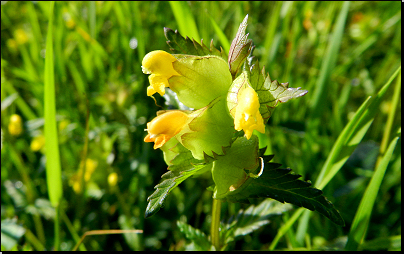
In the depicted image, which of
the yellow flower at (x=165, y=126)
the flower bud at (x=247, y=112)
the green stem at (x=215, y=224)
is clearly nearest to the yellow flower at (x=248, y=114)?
the flower bud at (x=247, y=112)

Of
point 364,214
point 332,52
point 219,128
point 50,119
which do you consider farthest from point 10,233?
point 332,52

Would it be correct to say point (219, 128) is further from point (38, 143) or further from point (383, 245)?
point (38, 143)

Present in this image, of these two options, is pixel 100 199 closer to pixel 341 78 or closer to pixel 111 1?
pixel 111 1

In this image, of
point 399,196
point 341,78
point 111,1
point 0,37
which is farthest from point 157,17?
point 399,196

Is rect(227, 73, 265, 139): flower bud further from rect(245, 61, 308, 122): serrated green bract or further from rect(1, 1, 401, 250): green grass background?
rect(1, 1, 401, 250): green grass background

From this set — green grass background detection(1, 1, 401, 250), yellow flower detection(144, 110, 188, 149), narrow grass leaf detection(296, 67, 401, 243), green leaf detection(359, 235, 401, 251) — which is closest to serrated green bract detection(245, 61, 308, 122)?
yellow flower detection(144, 110, 188, 149)

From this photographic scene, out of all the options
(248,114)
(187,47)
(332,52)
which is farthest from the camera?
(332,52)

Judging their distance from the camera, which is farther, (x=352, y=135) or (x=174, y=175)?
(x=352, y=135)

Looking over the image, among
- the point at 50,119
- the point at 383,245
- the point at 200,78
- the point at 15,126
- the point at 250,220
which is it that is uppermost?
the point at 200,78
